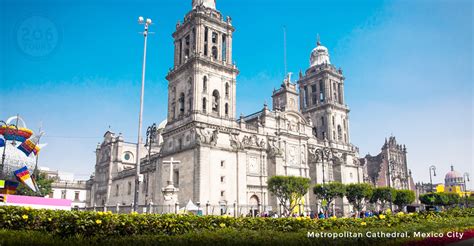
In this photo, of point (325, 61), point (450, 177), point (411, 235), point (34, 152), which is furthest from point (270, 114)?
point (450, 177)

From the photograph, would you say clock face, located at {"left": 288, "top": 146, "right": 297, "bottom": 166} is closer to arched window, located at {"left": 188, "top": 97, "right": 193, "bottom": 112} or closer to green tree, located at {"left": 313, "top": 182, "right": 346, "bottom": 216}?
green tree, located at {"left": 313, "top": 182, "right": 346, "bottom": 216}

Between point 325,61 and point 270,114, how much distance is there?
25.2 meters

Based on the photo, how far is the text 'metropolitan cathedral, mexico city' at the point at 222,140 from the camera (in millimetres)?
48062

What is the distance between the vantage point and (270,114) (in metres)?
58.8

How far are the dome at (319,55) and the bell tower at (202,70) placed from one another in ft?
92.4

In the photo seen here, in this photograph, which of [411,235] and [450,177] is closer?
[411,235]

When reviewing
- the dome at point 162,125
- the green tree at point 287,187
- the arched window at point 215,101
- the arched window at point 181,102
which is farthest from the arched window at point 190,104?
the dome at point 162,125

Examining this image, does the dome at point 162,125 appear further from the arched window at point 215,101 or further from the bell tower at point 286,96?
the arched window at point 215,101

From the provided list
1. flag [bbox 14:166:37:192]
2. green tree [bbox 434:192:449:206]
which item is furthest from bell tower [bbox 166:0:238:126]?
green tree [bbox 434:192:449:206]

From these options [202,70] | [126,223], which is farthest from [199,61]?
[126,223]

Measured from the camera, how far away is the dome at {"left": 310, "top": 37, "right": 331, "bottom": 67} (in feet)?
254

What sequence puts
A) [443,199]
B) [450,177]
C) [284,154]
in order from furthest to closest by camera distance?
[450,177] < [443,199] < [284,154]

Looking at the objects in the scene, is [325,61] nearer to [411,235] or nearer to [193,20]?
[193,20]

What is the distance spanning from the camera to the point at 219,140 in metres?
50.2
